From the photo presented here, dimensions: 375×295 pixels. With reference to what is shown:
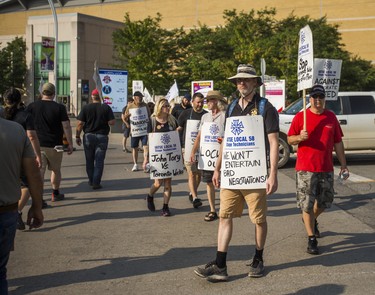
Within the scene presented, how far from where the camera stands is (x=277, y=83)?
61.6 ft

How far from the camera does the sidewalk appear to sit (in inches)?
186

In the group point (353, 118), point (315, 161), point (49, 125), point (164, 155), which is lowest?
point (164, 155)

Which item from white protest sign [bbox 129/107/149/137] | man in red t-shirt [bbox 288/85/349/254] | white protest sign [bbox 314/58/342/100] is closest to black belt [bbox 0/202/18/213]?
man in red t-shirt [bbox 288/85/349/254]

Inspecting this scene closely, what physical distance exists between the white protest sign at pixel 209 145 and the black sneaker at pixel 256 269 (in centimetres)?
255

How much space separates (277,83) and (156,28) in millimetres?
27656

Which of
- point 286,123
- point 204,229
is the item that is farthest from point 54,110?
point 286,123

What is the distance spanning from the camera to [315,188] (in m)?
5.88

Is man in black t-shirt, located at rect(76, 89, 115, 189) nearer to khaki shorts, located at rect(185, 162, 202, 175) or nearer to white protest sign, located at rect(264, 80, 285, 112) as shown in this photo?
khaki shorts, located at rect(185, 162, 202, 175)

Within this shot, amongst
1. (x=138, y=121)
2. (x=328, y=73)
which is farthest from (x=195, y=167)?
(x=138, y=121)

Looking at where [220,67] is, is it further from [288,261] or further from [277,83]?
[288,261]

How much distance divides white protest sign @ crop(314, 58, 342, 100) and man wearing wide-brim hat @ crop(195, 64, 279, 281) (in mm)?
6002

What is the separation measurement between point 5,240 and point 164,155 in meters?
4.38

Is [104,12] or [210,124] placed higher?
[104,12]

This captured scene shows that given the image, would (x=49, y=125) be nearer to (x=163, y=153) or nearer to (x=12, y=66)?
(x=163, y=153)
